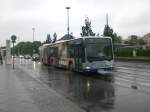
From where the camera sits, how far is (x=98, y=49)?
2527 cm

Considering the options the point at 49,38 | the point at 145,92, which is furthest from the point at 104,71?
the point at 49,38

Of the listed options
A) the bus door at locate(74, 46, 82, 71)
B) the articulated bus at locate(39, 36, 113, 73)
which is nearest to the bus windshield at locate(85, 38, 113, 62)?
the articulated bus at locate(39, 36, 113, 73)

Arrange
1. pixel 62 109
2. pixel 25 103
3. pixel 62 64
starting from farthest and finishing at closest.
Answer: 1. pixel 62 64
2. pixel 25 103
3. pixel 62 109

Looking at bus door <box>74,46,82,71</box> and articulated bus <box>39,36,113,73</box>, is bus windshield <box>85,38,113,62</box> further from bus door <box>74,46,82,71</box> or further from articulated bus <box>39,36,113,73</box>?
bus door <box>74,46,82,71</box>

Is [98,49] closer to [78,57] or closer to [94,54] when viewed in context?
[94,54]

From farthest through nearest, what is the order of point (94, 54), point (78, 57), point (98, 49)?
point (78, 57), point (98, 49), point (94, 54)

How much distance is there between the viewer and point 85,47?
25172 millimetres

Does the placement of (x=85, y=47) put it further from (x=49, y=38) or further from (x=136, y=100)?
(x=49, y=38)

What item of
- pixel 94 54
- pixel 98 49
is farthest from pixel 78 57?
pixel 98 49

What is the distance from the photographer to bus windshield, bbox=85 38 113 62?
25031 millimetres

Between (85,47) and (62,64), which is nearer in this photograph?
(85,47)

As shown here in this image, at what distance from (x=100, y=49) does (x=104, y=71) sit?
167cm

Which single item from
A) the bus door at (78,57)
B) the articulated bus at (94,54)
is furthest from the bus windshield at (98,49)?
the bus door at (78,57)

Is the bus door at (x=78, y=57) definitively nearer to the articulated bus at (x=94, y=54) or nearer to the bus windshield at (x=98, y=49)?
the articulated bus at (x=94, y=54)
